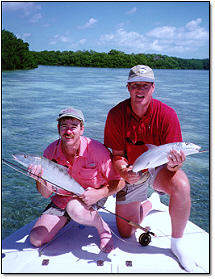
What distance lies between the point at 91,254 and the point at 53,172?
2.69 ft

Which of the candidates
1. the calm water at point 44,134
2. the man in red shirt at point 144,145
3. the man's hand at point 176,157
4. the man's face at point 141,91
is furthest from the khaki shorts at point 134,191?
the calm water at point 44,134

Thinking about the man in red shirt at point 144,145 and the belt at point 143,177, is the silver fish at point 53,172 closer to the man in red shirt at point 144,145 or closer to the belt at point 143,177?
the man in red shirt at point 144,145

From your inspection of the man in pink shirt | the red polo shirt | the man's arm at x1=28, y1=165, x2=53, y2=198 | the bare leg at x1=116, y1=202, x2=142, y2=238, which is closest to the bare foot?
the man in pink shirt

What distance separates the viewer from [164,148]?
2217 mm

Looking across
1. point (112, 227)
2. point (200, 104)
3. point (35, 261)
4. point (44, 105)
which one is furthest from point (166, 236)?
point (200, 104)

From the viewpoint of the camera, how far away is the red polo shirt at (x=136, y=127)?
8.29 feet

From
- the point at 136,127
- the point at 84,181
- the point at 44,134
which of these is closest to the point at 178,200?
the point at 136,127

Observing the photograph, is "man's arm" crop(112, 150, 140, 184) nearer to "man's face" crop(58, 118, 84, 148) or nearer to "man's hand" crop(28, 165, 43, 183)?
"man's face" crop(58, 118, 84, 148)

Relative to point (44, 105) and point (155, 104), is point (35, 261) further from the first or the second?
point (44, 105)

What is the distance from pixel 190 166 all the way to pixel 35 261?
386 cm

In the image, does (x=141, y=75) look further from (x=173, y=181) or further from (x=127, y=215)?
(x=127, y=215)

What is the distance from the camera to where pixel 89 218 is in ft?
8.31

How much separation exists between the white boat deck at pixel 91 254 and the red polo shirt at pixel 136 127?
89 centimetres

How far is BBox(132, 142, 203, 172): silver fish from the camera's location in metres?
2.19
